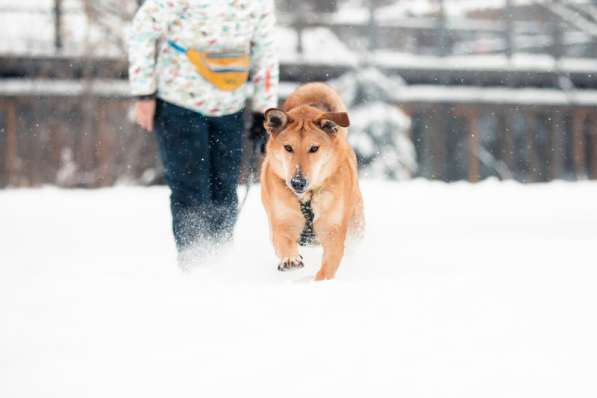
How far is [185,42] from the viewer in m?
4.57

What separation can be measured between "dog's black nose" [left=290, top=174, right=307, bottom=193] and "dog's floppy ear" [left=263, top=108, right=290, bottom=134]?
16.3 inches

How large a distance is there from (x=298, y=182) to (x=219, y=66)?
115 cm

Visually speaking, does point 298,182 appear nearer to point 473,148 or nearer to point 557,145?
point 473,148

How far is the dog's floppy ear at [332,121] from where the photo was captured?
408cm

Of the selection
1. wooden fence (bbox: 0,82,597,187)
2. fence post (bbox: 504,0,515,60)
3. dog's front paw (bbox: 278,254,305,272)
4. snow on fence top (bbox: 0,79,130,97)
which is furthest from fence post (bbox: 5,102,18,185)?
dog's front paw (bbox: 278,254,305,272)

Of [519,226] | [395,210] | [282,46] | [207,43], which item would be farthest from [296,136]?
[282,46]

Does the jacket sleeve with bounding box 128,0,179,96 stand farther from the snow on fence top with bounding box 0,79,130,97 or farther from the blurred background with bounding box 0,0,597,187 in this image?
the snow on fence top with bounding box 0,79,130,97

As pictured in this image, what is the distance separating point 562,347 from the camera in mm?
2504

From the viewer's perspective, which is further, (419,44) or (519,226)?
(419,44)

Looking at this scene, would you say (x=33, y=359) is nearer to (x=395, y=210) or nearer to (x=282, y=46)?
(x=395, y=210)

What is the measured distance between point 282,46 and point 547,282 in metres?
12.5

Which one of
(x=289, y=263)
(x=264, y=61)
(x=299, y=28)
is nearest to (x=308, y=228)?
(x=289, y=263)

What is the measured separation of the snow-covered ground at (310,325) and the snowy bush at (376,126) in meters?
8.67

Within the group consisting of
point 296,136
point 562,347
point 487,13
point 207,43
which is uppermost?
point 487,13
